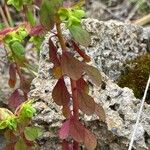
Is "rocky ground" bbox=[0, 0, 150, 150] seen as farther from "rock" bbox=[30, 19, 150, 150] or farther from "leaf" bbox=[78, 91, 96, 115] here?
"leaf" bbox=[78, 91, 96, 115]

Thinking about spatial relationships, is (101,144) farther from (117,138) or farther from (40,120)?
(40,120)

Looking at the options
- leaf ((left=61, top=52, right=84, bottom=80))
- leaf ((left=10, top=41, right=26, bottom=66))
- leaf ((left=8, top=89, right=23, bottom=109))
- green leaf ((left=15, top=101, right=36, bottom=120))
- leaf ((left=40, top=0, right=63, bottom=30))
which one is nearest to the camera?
leaf ((left=40, top=0, right=63, bottom=30))

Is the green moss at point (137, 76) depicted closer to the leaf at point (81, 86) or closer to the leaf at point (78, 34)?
the leaf at point (81, 86)

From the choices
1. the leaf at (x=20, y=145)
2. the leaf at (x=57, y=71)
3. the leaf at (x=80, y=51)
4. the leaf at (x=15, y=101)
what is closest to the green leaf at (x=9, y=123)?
the leaf at (x=20, y=145)

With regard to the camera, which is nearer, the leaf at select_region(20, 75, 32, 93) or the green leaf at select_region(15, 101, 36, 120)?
the green leaf at select_region(15, 101, 36, 120)

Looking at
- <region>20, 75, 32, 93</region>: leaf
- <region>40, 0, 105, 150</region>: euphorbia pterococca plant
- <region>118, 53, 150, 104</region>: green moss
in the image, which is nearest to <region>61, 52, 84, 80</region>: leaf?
<region>40, 0, 105, 150</region>: euphorbia pterococca plant

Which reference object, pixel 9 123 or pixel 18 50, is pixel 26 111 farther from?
pixel 18 50

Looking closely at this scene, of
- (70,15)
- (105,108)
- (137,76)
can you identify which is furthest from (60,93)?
(137,76)
